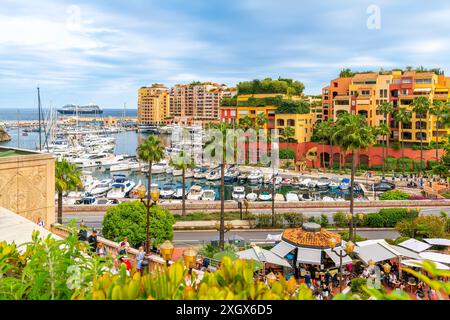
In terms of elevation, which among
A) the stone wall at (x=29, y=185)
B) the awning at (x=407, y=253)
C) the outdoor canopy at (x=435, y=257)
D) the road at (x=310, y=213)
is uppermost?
the stone wall at (x=29, y=185)

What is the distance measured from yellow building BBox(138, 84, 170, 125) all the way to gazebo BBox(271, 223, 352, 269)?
15848cm

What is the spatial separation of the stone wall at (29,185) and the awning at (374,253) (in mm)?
13965

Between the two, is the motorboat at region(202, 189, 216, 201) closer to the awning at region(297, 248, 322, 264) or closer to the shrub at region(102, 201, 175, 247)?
the shrub at region(102, 201, 175, 247)

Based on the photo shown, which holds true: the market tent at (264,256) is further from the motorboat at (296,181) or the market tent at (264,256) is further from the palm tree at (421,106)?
the palm tree at (421,106)

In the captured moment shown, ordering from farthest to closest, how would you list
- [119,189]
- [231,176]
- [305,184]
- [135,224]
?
[231,176] → [305,184] → [119,189] → [135,224]

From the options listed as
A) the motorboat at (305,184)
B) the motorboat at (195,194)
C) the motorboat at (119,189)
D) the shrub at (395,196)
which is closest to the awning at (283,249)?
the shrub at (395,196)

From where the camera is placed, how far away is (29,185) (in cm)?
1492

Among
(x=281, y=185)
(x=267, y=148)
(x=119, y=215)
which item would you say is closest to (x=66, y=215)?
(x=119, y=215)

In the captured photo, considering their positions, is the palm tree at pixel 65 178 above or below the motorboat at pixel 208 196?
above

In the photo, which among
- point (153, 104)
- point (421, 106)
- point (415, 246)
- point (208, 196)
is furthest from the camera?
point (153, 104)

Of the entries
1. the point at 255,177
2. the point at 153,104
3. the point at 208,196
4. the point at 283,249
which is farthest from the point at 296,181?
the point at 153,104

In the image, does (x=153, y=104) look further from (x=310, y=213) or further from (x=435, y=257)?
(x=435, y=257)

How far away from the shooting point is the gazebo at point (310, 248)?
19.8 metres

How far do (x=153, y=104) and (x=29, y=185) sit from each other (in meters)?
170
